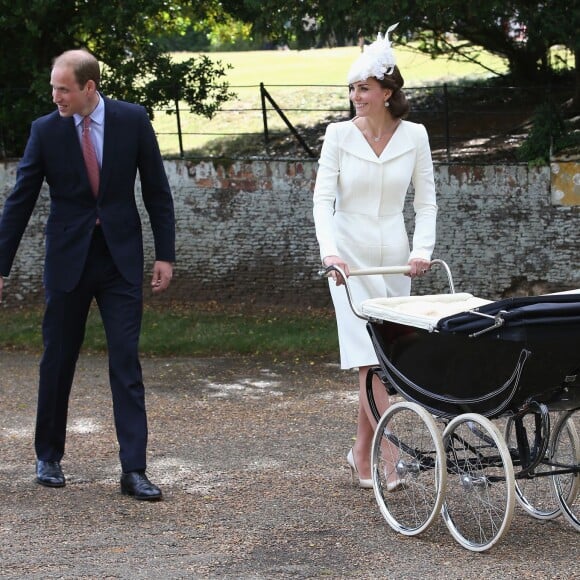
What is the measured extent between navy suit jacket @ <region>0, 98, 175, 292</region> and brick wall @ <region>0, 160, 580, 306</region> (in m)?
6.18

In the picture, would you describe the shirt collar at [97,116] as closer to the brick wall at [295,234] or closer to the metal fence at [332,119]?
the brick wall at [295,234]

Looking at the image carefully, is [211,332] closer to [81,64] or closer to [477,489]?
[81,64]

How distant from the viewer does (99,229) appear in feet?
20.6

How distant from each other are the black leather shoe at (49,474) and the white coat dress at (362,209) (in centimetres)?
161

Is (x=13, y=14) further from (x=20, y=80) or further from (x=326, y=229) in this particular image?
(x=326, y=229)

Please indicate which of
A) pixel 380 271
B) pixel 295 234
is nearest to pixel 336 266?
pixel 380 271

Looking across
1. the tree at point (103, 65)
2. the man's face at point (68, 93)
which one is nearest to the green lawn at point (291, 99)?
the tree at point (103, 65)

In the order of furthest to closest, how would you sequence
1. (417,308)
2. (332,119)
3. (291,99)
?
(291,99) → (332,119) → (417,308)

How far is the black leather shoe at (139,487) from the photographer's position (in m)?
6.18

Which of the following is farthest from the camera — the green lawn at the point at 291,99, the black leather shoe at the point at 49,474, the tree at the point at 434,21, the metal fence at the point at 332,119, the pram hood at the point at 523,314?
the green lawn at the point at 291,99

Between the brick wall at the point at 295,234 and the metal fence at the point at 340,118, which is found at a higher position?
the metal fence at the point at 340,118

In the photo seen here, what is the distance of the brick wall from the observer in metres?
11.9

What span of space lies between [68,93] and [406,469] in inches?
95.4

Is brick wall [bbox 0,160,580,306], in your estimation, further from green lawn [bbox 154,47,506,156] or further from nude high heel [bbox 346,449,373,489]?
nude high heel [bbox 346,449,373,489]
